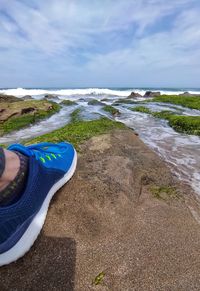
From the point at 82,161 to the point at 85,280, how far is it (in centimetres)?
191

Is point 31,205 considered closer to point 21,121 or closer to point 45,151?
point 45,151

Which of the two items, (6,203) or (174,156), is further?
(174,156)

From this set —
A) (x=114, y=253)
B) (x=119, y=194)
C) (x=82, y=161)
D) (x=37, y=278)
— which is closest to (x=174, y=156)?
(x=82, y=161)

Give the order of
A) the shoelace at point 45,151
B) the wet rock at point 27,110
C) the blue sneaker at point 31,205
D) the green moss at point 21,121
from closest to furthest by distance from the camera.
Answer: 1. the blue sneaker at point 31,205
2. the shoelace at point 45,151
3. the green moss at point 21,121
4. the wet rock at point 27,110

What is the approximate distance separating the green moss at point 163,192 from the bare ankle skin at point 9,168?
1777mm

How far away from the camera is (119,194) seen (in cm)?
288

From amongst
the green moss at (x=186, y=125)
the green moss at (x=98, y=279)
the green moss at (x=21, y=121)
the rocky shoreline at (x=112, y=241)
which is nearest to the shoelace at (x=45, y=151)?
the rocky shoreline at (x=112, y=241)

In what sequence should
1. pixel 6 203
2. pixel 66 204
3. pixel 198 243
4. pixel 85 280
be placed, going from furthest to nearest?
pixel 66 204, pixel 198 243, pixel 85 280, pixel 6 203

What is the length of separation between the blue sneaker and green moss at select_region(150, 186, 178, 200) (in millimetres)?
1218

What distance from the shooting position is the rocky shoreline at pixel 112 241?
1.85 metres

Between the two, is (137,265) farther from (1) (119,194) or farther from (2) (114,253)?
(1) (119,194)

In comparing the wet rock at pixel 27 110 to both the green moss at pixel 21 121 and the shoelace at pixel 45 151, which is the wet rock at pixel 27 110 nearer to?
the green moss at pixel 21 121

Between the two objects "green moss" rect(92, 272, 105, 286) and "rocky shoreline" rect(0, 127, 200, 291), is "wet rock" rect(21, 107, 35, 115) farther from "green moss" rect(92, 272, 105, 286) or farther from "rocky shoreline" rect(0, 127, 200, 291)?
"green moss" rect(92, 272, 105, 286)

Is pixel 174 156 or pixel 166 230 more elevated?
pixel 166 230
